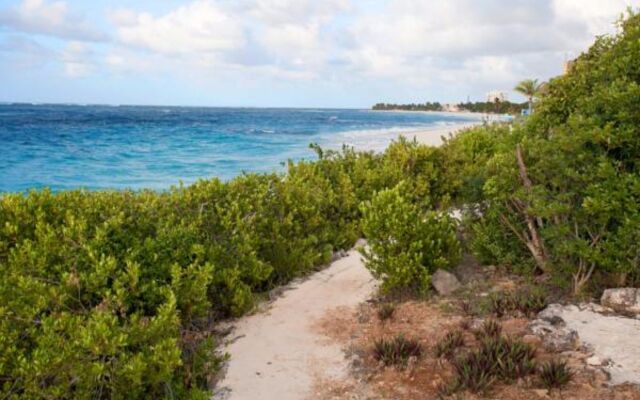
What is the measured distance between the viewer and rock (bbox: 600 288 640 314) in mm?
5974

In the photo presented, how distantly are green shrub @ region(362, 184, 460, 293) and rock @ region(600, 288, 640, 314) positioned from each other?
6.61 ft

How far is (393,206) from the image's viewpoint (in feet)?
24.2

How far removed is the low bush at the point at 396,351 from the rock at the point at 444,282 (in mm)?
1846

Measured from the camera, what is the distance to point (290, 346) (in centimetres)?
591

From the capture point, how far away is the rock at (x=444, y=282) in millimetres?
7148

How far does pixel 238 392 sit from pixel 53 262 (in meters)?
2.51

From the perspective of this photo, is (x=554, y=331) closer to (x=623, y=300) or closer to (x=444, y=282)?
(x=623, y=300)

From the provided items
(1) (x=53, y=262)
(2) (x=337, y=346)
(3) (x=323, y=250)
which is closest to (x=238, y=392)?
(2) (x=337, y=346)

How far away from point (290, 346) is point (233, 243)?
6.05ft

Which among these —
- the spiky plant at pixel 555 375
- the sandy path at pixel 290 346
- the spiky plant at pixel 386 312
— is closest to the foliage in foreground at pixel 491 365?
the spiky plant at pixel 555 375

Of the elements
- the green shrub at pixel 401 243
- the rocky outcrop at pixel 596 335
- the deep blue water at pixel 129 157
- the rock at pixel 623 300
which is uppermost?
the green shrub at pixel 401 243

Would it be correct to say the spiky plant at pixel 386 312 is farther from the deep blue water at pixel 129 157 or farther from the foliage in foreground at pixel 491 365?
the deep blue water at pixel 129 157

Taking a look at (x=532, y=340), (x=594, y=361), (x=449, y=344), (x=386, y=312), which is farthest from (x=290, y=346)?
(x=594, y=361)

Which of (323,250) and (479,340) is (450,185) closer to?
(323,250)
